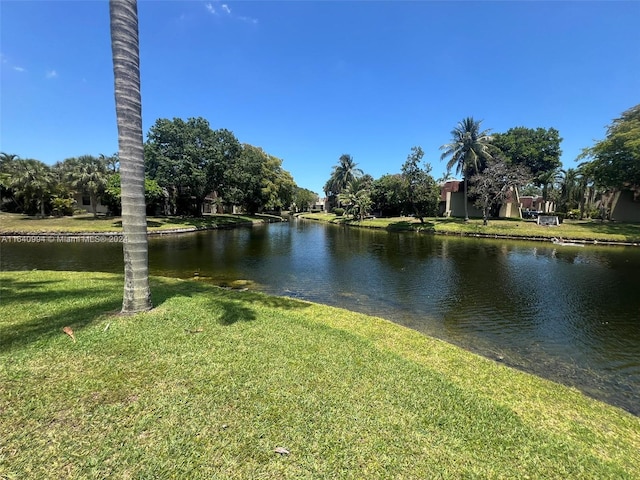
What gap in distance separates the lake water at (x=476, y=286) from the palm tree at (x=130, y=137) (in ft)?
22.8

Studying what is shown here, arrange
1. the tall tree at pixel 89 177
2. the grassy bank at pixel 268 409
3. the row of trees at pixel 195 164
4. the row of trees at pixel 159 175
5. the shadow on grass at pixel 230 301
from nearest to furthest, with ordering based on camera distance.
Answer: the grassy bank at pixel 268 409
the shadow on grass at pixel 230 301
the row of trees at pixel 159 175
the tall tree at pixel 89 177
the row of trees at pixel 195 164

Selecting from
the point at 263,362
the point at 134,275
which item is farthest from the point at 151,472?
the point at 134,275

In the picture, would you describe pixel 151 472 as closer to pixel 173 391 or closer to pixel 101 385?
pixel 173 391

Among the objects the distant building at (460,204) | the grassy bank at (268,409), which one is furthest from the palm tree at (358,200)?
the grassy bank at (268,409)

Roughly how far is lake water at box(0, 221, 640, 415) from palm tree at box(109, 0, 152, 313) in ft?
22.8

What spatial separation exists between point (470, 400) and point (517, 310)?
8485 millimetres

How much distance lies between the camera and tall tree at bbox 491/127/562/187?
48656 millimetres

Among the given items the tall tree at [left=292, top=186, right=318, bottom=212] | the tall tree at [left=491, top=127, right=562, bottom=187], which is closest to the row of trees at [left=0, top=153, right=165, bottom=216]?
the tall tree at [left=491, top=127, right=562, bottom=187]

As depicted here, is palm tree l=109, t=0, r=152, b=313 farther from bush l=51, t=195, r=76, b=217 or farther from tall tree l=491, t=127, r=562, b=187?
tall tree l=491, t=127, r=562, b=187

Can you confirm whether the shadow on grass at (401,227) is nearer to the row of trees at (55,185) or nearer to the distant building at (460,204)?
the distant building at (460,204)

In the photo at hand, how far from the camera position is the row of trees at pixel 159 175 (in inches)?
1478

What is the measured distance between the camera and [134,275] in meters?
6.17

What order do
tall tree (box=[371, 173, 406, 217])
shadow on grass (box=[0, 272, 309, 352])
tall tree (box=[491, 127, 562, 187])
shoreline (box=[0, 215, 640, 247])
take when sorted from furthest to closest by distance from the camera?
tall tree (box=[371, 173, 406, 217]), tall tree (box=[491, 127, 562, 187]), shoreline (box=[0, 215, 640, 247]), shadow on grass (box=[0, 272, 309, 352])

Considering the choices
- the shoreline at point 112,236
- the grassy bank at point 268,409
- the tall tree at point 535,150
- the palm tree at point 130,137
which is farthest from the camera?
the tall tree at point 535,150
